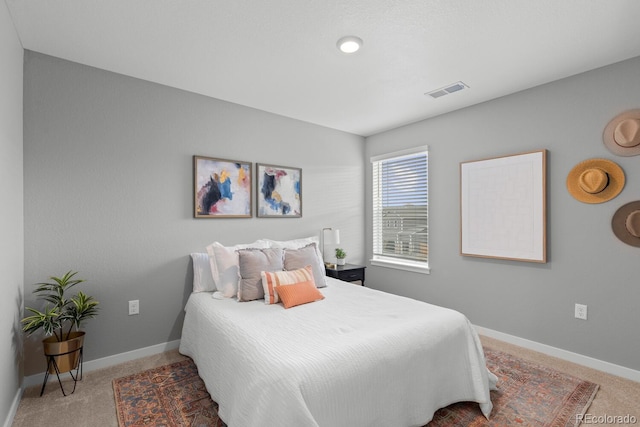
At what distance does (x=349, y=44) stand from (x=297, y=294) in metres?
1.93

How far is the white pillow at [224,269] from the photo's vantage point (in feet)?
9.00

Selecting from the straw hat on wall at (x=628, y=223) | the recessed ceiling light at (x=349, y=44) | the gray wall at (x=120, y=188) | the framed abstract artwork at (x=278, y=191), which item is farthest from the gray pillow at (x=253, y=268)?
the straw hat on wall at (x=628, y=223)

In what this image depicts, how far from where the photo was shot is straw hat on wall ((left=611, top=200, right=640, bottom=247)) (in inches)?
94.0

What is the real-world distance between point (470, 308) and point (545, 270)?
880mm

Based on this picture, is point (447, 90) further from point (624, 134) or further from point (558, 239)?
point (558, 239)

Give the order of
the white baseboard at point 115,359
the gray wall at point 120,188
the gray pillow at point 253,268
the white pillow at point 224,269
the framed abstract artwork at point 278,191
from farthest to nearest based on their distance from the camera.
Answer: the framed abstract artwork at point 278,191, the white pillow at point 224,269, the gray pillow at point 253,268, the gray wall at point 120,188, the white baseboard at point 115,359

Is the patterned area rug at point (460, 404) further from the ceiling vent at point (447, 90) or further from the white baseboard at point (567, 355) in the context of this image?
the ceiling vent at point (447, 90)

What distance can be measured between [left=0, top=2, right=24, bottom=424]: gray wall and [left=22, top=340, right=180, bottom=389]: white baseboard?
5.8 inches

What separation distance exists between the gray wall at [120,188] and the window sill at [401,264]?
1.86 metres

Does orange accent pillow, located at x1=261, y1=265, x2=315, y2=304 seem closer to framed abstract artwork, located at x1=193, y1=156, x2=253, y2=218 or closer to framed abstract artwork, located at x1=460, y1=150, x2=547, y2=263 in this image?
framed abstract artwork, located at x1=193, y1=156, x2=253, y2=218

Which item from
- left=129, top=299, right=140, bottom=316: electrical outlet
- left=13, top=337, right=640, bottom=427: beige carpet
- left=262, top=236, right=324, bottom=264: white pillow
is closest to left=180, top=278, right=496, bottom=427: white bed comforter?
left=13, top=337, right=640, bottom=427: beige carpet

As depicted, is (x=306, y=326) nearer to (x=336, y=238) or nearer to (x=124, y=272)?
(x=124, y=272)

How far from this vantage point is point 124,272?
271 centimetres

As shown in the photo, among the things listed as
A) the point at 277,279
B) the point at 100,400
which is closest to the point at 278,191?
the point at 277,279
